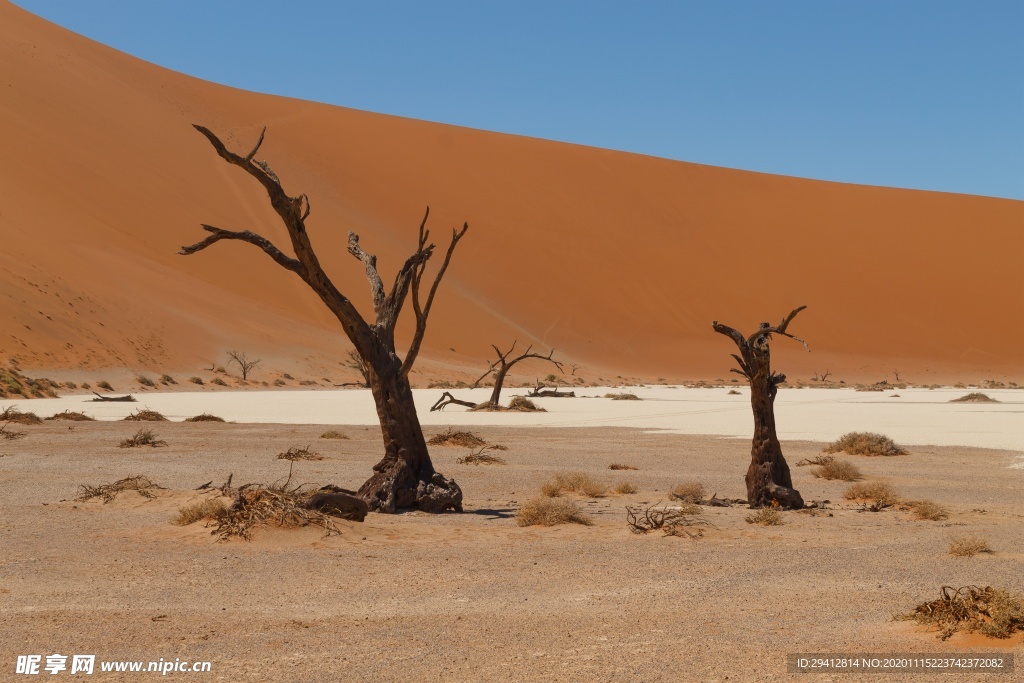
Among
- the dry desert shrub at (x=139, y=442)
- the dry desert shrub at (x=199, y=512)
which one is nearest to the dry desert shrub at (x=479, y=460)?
the dry desert shrub at (x=139, y=442)

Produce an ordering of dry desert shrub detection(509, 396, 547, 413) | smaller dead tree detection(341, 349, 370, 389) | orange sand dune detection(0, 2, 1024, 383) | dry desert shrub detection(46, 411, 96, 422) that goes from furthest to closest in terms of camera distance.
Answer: orange sand dune detection(0, 2, 1024, 383) → smaller dead tree detection(341, 349, 370, 389) → dry desert shrub detection(509, 396, 547, 413) → dry desert shrub detection(46, 411, 96, 422)

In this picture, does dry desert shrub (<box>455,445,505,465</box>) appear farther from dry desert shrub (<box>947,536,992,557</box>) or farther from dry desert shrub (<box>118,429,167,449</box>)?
dry desert shrub (<box>947,536,992,557</box>)

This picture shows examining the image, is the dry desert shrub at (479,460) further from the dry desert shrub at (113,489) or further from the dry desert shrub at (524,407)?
the dry desert shrub at (524,407)

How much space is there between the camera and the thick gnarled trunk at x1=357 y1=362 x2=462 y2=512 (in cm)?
1144

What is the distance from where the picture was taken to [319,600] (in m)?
7.16

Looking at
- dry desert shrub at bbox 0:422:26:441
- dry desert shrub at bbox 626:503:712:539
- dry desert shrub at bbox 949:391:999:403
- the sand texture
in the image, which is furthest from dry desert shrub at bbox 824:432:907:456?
dry desert shrub at bbox 949:391:999:403

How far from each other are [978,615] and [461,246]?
74262 millimetres

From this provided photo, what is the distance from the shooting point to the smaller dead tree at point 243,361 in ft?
162

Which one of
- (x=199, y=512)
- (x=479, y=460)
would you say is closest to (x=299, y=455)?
(x=479, y=460)

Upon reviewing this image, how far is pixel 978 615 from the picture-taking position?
586 centimetres

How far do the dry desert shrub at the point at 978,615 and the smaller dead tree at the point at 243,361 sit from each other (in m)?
45.3

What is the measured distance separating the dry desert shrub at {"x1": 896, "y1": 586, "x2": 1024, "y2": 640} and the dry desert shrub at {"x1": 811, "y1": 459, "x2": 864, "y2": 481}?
9.44 meters

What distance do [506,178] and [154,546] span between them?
84706mm

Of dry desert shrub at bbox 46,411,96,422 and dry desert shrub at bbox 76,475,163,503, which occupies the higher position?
dry desert shrub at bbox 46,411,96,422
